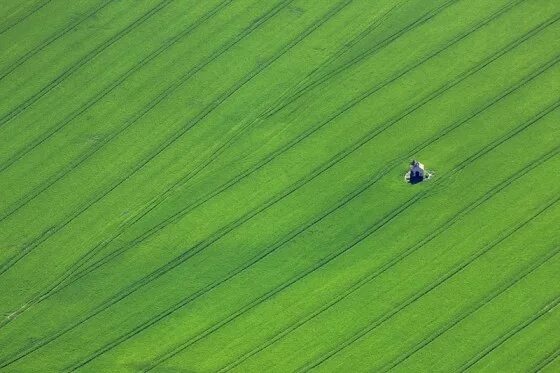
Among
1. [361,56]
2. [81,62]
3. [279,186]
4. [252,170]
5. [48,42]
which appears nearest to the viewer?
[279,186]

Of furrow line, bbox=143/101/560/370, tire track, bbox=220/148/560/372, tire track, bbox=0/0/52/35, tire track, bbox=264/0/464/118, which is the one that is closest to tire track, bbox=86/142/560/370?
tire track, bbox=220/148/560/372

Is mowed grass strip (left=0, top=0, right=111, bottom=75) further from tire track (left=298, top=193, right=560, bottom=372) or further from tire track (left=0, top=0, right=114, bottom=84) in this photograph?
tire track (left=298, top=193, right=560, bottom=372)

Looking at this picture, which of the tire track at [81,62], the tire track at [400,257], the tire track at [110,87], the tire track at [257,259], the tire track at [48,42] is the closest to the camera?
the tire track at [400,257]

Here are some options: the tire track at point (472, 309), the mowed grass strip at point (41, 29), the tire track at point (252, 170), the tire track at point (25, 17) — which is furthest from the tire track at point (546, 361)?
the tire track at point (25, 17)

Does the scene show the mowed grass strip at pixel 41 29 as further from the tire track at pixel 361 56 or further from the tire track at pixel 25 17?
the tire track at pixel 361 56

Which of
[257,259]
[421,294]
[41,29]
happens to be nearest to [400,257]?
[421,294]

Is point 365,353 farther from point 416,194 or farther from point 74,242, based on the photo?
point 74,242

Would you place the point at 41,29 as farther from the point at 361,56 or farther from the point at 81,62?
the point at 361,56
